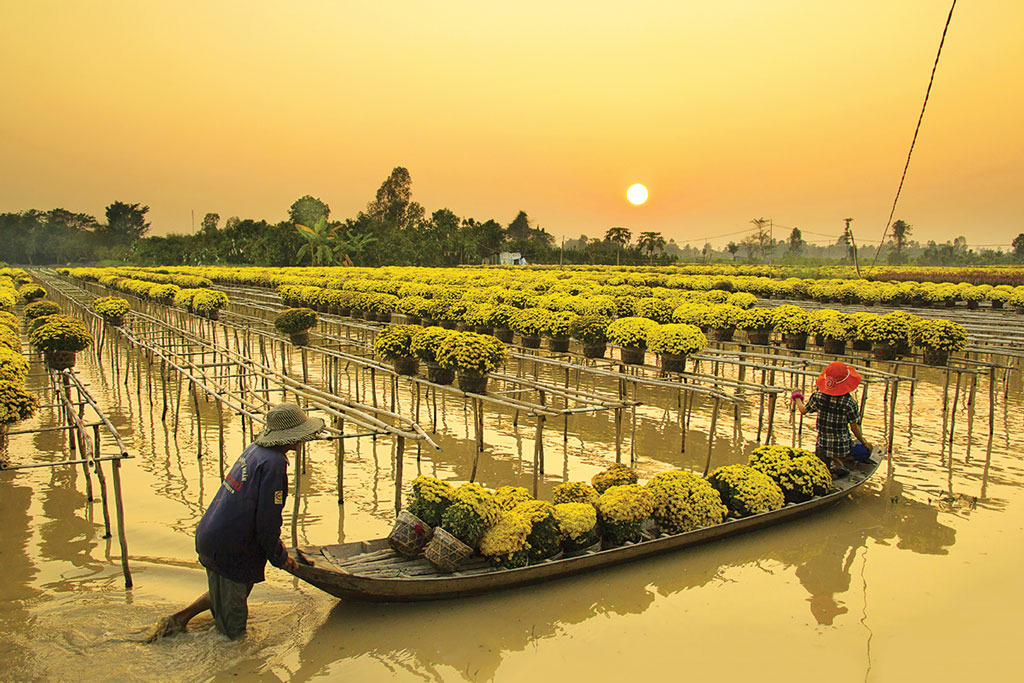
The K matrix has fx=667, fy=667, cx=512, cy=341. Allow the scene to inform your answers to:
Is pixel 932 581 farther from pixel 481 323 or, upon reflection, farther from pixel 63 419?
pixel 63 419

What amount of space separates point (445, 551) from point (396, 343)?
218 inches

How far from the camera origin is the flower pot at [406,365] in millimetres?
11117

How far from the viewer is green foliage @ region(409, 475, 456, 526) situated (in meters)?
6.04

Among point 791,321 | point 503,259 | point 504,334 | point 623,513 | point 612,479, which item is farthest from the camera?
point 503,259

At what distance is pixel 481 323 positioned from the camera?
49.9 feet

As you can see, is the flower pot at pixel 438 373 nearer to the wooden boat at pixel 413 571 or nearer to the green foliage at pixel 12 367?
the wooden boat at pixel 413 571

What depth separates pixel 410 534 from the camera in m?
5.91

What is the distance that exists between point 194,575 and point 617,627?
163 inches

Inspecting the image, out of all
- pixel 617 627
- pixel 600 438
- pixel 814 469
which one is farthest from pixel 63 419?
pixel 814 469

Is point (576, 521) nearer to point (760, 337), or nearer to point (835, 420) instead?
point (835, 420)

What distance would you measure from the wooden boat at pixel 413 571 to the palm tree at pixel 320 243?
188 ft

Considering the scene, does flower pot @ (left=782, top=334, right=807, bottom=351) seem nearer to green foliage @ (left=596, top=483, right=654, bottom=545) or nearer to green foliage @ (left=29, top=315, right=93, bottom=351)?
green foliage @ (left=596, top=483, right=654, bottom=545)

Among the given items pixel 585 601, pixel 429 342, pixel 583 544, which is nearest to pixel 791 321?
pixel 429 342

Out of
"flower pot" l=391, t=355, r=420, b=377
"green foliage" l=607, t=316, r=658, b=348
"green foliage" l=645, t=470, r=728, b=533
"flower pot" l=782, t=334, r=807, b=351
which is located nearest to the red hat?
"green foliage" l=645, t=470, r=728, b=533
